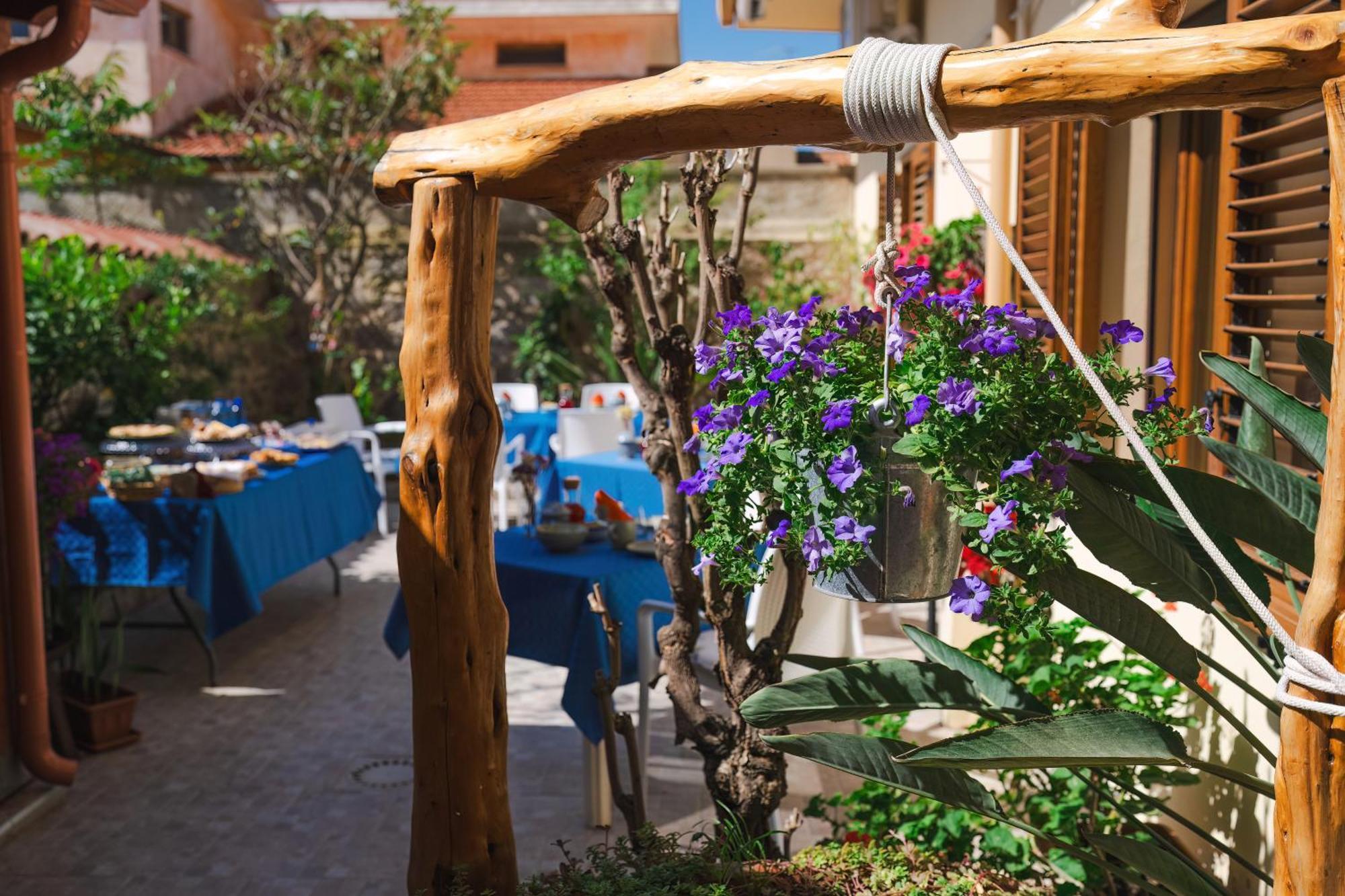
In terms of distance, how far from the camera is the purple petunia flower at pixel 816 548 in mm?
1748

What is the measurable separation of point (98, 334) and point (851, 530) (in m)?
6.77

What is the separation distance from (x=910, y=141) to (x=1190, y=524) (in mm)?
738

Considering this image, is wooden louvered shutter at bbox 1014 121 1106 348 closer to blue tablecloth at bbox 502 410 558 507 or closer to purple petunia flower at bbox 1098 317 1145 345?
purple petunia flower at bbox 1098 317 1145 345

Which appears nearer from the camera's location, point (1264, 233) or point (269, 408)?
point (1264, 233)

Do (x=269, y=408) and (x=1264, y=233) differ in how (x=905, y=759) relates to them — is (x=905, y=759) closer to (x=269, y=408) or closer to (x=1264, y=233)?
(x=1264, y=233)

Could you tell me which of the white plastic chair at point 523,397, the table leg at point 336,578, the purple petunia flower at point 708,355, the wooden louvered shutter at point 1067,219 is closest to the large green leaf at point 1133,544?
the purple petunia flower at point 708,355

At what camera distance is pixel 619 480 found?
228 inches

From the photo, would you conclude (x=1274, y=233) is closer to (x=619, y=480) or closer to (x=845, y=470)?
(x=845, y=470)

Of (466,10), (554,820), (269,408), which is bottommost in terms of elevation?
(554,820)

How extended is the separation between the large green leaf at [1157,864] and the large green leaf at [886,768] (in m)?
0.19

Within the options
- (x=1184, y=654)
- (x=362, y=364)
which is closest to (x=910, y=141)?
(x=1184, y=654)

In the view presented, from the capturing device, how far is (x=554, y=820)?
3.87 m

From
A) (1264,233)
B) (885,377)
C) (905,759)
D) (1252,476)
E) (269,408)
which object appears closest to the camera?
(905,759)

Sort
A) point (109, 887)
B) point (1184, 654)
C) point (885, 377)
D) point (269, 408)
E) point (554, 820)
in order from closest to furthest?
point (885, 377) < point (1184, 654) < point (109, 887) < point (554, 820) < point (269, 408)
